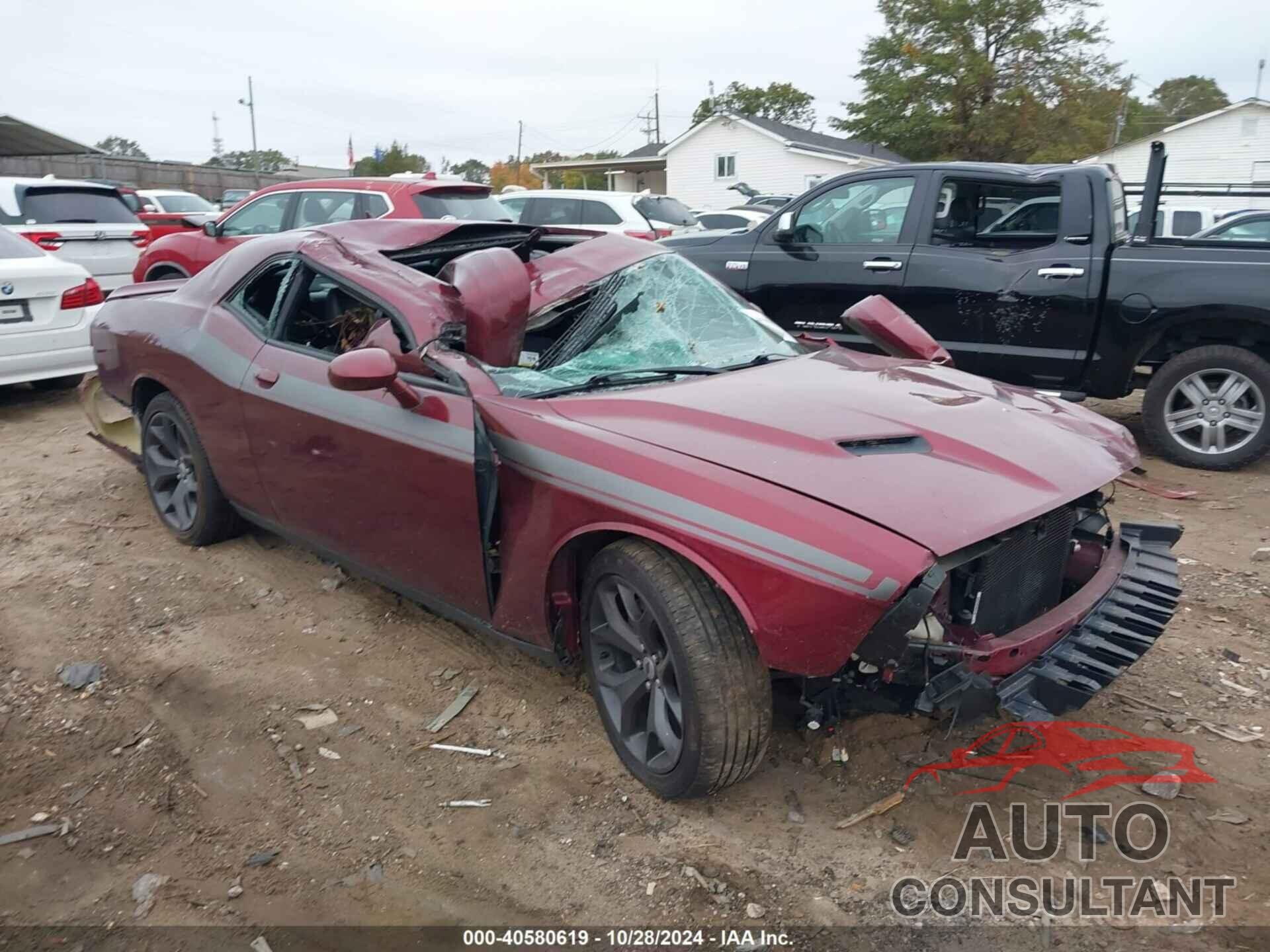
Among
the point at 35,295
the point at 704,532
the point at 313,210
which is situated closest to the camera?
the point at 704,532

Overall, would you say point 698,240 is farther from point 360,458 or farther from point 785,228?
point 360,458

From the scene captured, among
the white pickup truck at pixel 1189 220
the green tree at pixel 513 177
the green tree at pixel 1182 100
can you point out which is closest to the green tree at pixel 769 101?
the green tree at pixel 513 177

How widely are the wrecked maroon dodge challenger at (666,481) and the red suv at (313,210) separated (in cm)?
440

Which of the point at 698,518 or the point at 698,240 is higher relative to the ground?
the point at 698,240

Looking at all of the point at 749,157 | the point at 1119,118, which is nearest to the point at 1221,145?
the point at 1119,118

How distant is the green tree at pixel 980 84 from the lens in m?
32.4

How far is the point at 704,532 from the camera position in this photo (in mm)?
2576

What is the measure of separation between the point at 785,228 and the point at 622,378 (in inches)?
170

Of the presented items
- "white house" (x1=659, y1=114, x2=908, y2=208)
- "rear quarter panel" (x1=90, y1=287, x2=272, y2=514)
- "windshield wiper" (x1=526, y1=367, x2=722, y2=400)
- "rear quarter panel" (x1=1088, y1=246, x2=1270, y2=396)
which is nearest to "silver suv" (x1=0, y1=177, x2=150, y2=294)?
"rear quarter panel" (x1=90, y1=287, x2=272, y2=514)

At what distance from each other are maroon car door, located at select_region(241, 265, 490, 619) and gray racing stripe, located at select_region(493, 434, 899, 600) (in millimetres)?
253

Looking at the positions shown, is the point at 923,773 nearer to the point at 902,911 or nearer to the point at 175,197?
the point at 902,911

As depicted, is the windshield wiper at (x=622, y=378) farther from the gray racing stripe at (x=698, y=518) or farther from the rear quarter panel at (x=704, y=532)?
the gray racing stripe at (x=698, y=518)

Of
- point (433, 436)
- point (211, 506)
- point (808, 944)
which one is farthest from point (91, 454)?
point (808, 944)

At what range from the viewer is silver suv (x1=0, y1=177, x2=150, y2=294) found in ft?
31.0
